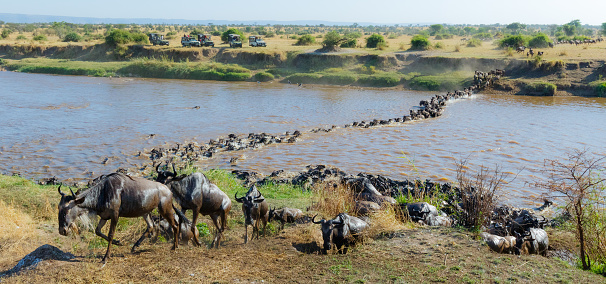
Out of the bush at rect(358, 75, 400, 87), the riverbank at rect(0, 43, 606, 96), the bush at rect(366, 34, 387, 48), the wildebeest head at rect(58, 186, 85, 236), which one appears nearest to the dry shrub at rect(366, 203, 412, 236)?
the wildebeest head at rect(58, 186, 85, 236)

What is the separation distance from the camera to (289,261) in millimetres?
6449

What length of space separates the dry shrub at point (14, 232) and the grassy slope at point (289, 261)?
0.05ft

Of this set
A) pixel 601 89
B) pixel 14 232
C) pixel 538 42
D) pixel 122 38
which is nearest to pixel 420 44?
pixel 538 42

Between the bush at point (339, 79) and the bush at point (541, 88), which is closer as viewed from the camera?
the bush at point (541, 88)

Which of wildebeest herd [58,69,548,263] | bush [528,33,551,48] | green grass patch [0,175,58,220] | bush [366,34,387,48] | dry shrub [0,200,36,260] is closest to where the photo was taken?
wildebeest herd [58,69,548,263]

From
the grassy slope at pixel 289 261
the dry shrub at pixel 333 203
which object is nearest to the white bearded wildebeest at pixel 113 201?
the grassy slope at pixel 289 261

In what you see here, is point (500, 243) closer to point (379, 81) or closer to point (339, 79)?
point (379, 81)

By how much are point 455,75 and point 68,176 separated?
1114 inches

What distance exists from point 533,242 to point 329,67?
32662mm

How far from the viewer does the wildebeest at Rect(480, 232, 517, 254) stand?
23.9ft

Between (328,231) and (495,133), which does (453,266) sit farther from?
(495,133)

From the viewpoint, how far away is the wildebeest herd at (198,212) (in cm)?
582

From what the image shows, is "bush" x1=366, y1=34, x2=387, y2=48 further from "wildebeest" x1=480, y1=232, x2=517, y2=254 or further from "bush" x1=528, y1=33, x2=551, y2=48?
"wildebeest" x1=480, y1=232, x2=517, y2=254

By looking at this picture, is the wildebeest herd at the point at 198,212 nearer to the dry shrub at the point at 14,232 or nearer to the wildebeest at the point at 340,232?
the wildebeest at the point at 340,232
